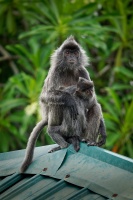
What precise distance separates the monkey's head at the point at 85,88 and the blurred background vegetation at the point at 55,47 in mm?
4054

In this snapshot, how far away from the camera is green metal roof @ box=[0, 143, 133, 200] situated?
802 cm

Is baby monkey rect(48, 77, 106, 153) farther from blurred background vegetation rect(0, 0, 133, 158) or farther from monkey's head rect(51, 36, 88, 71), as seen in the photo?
blurred background vegetation rect(0, 0, 133, 158)

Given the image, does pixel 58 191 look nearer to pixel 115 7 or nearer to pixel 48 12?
pixel 48 12

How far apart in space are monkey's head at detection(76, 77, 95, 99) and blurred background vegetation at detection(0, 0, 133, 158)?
405cm

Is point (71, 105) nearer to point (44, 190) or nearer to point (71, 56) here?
point (71, 56)

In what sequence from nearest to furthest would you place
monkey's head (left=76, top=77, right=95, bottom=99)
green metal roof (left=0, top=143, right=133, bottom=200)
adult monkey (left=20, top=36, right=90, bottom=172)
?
green metal roof (left=0, top=143, right=133, bottom=200) < monkey's head (left=76, top=77, right=95, bottom=99) < adult monkey (left=20, top=36, right=90, bottom=172)

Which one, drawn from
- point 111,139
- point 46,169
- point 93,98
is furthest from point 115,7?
point 46,169

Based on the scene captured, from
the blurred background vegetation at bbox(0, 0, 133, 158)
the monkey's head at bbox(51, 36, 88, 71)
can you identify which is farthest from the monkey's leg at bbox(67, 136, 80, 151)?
the blurred background vegetation at bbox(0, 0, 133, 158)

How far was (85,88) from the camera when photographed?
400 inches

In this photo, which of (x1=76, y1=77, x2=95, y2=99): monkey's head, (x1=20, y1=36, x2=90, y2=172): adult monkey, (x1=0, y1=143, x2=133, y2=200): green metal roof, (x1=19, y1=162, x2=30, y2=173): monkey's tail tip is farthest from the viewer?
(x1=20, y1=36, x2=90, y2=172): adult monkey

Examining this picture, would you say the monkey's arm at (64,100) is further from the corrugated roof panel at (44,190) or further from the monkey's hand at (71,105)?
the corrugated roof panel at (44,190)

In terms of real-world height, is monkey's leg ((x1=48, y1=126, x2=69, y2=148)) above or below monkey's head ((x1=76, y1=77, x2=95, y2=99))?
below

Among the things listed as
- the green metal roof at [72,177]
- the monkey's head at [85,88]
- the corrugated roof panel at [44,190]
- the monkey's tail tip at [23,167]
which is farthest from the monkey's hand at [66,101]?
the corrugated roof panel at [44,190]

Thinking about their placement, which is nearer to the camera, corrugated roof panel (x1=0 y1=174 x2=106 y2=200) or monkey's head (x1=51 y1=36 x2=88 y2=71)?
corrugated roof panel (x1=0 y1=174 x2=106 y2=200)
